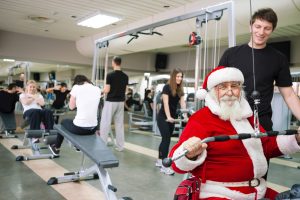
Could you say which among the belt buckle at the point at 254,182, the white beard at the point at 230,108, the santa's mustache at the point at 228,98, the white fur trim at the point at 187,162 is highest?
the santa's mustache at the point at 228,98

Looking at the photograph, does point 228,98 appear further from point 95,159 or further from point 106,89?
point 106,89

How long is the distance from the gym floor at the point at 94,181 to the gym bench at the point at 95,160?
0.10 metres

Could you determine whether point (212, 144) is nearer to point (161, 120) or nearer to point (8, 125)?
point (161, 120)

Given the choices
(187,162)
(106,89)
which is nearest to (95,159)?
(187,162)

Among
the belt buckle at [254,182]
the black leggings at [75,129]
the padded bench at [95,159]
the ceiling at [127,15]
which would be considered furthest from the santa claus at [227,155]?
the ceiling at [127,15]

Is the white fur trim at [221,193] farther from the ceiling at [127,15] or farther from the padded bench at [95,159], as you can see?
the ceiling at [127,15]

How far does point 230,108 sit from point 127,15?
5.02 m

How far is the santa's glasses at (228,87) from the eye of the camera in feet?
4.87

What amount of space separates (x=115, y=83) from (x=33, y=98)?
4.83ft

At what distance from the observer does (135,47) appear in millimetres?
7043

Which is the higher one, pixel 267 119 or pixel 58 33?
pixel 58 33

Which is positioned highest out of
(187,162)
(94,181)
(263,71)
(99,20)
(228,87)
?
(99,20)

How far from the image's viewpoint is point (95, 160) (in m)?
2.42

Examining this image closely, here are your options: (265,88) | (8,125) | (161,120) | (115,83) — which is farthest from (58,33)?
(265,88)
